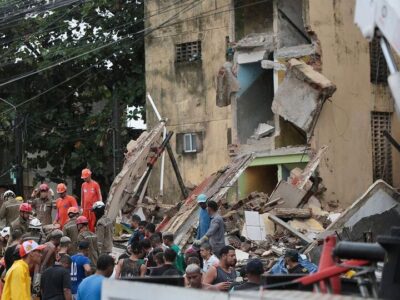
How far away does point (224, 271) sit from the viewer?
38.0ft

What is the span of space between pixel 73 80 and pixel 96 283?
2499cm

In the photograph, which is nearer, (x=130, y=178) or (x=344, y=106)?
(x=130, y=178)

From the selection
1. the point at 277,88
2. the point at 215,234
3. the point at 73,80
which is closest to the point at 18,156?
the point at 73,80

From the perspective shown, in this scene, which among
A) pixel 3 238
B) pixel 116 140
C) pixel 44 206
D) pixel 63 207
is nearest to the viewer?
Result: pixel 3 238

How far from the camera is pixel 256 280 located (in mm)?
9773

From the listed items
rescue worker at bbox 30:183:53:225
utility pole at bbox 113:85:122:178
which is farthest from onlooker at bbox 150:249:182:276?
utility pole at bbox 113:85:122:178

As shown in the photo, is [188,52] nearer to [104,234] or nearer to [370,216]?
[370,216]

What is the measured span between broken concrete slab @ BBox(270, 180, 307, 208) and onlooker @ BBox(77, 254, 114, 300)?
40.4ft

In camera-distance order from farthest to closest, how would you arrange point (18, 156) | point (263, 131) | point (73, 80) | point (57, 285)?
point (73, 80) < point (18, 156) < point (263, 131) < point (57, 285)

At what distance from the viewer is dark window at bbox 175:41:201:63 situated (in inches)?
1192

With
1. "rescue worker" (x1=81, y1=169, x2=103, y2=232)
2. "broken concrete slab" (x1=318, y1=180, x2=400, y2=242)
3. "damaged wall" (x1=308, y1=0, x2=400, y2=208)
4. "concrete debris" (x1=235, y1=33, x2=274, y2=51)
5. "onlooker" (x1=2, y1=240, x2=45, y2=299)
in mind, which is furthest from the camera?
"concrete debris" (x1=235, y1=33, x2=274, y2=51)

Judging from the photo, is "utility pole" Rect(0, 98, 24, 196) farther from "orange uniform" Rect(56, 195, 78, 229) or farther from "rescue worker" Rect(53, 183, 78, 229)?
"orange uniform" Rect(56, 195, 78, 229)

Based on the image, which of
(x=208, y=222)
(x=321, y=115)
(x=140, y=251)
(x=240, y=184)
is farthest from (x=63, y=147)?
(x=140, y=251)

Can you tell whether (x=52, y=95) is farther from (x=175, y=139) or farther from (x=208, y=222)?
(x=208, y=222)
